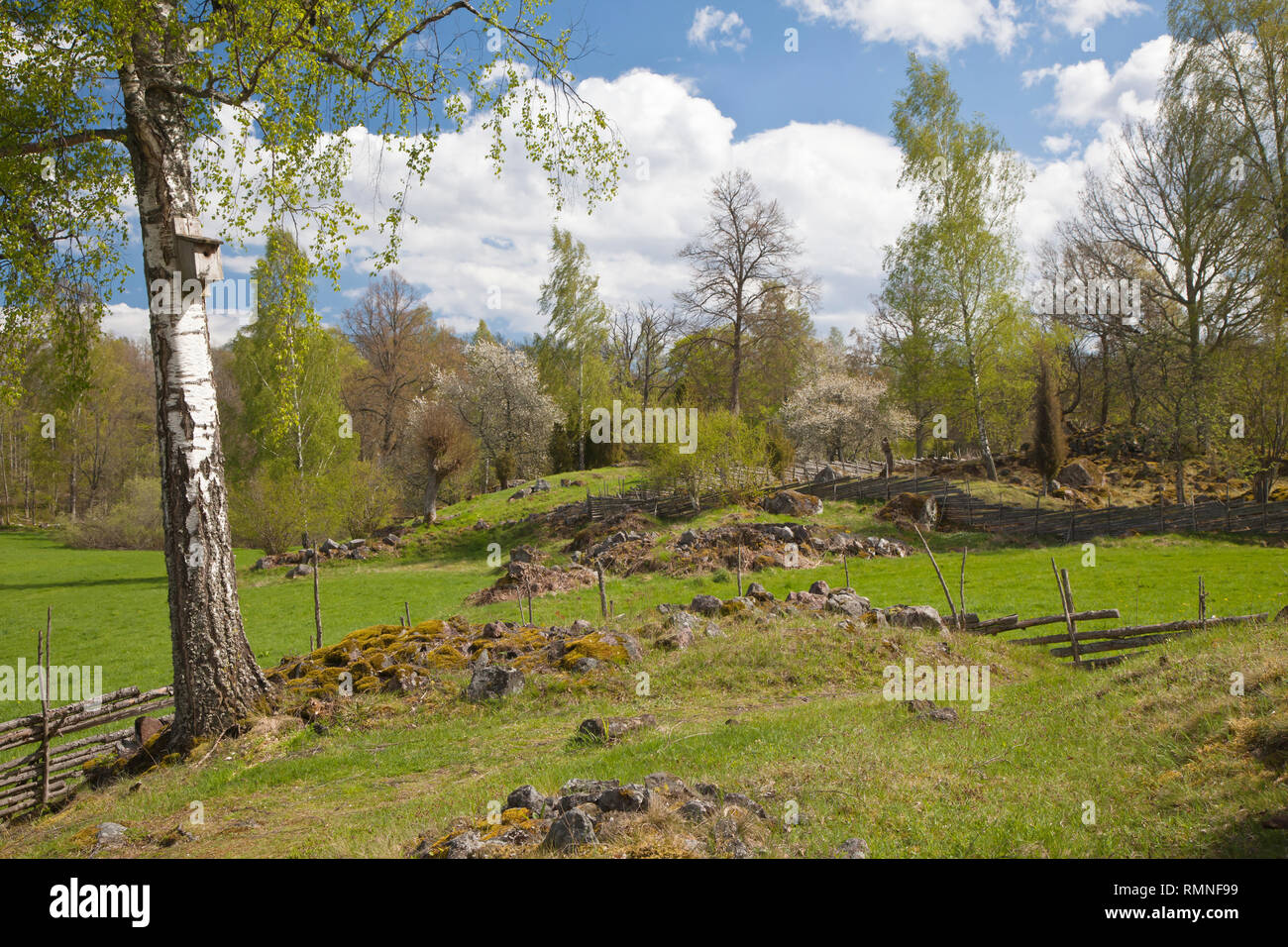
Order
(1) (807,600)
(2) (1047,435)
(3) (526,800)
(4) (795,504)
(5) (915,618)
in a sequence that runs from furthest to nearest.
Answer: (2) (1047,435)
(4) (795,504)
(1) (807,600)
(5) (915,618)
(3) (526,800)

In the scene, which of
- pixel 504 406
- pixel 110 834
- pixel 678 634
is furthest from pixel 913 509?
pixel 504 406

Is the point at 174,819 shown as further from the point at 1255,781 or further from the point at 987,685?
the point at 987,685

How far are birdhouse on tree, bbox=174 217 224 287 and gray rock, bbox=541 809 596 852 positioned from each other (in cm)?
692

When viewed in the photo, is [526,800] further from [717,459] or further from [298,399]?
[298,399]

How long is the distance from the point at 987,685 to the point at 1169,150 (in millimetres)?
26974

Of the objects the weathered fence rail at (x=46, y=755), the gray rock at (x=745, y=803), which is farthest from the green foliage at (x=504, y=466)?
the gray rock at (x=745, y=803)

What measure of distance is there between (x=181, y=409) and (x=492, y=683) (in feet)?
16.6

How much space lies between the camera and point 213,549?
7.99 metres

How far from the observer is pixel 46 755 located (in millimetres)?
8352

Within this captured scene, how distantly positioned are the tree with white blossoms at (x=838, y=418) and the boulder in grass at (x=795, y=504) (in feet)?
44.1

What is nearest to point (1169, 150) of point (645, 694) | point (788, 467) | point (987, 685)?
point (788, 467)

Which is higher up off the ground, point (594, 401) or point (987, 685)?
point (594, 401)

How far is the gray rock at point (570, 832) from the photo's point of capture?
436 centimetres

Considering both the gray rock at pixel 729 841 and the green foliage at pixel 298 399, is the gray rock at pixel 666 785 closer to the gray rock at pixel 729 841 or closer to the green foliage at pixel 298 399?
the gray rock at pixel 729 841
